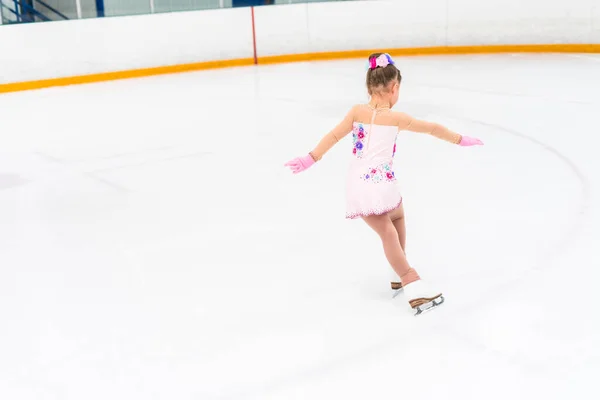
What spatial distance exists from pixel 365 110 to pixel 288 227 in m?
1.17

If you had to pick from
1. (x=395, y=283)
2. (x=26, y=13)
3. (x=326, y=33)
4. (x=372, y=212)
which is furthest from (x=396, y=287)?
(x=326, y=33)

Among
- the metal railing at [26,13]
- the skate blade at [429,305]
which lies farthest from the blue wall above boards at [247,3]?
the skate blade at [429,305]

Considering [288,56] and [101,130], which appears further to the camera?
[288,56]

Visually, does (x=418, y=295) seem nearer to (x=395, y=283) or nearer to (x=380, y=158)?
(x=395, y=283)

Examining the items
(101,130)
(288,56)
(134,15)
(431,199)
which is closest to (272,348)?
(431,199)

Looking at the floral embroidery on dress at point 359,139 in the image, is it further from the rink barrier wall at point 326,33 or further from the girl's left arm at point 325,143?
the rink barrier wall at point 326,33

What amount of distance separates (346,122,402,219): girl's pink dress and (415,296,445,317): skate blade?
0.35 metres

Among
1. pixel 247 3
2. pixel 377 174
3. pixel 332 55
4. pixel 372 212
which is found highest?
pixel 247 3

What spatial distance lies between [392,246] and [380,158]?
305 mm

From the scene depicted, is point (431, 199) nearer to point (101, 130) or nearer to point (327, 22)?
point (101, 130)

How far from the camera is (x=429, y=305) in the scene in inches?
96.5

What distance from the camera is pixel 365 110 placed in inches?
93.9

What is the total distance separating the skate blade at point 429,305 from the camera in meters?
2.43

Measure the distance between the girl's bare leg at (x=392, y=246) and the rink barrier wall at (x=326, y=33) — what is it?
308 inches
